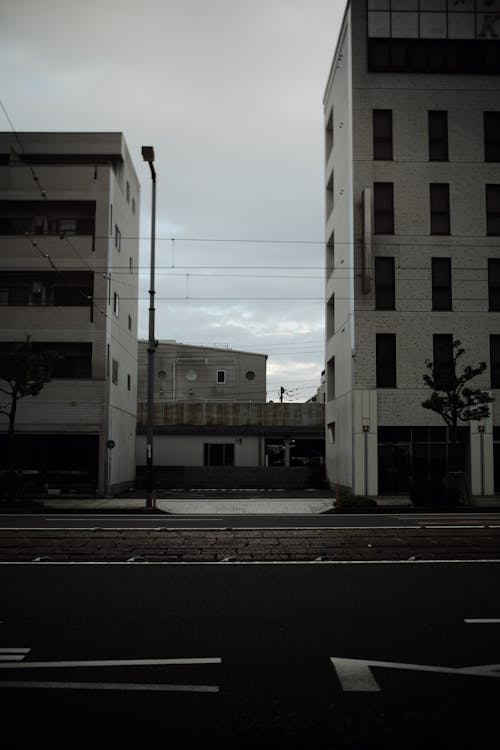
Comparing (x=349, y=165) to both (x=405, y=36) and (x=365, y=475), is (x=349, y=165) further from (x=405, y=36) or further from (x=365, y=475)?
(x=365, y=475)

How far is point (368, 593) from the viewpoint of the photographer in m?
8.97

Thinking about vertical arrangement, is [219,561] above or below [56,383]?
below

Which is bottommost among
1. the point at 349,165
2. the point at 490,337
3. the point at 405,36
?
the point at 490,337

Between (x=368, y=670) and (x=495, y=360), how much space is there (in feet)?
92.5

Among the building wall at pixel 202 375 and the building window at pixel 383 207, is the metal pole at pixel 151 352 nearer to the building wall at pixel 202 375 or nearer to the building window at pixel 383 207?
the building window at pixel 383 207

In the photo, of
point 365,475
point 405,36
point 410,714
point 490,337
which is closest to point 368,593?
point 410,714

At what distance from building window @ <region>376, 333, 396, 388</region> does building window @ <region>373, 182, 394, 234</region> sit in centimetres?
485

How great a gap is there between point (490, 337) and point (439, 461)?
5.99 metres

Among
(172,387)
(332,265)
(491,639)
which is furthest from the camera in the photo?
(172,387)

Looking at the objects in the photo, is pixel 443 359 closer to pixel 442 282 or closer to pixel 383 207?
pixel 442 282

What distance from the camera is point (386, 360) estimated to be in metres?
31.6

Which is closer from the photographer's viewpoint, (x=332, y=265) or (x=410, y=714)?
(x=410, y=714)

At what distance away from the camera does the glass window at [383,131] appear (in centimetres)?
3266

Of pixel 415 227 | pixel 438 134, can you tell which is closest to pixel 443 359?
pixel 415 227
